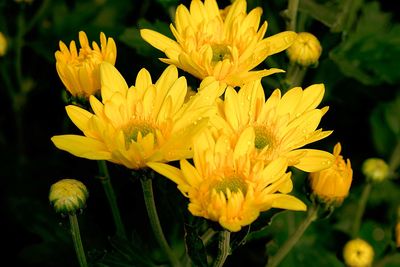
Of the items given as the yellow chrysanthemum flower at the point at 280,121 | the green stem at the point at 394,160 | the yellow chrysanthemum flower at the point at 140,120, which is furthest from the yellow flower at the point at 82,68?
the green stem at the point at 394,160

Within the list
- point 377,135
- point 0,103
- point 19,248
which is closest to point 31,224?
point 19,248

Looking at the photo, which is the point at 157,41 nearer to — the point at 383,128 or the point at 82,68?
the point at 82,68

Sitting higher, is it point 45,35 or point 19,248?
point 45,35

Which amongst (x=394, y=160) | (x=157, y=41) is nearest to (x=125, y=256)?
(x=157, y=41)

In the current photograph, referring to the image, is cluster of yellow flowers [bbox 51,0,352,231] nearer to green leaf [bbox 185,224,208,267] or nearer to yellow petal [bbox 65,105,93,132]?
yellow petal [bbox 65,105,93,132]

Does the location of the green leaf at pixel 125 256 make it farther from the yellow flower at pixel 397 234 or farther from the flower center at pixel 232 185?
the yellow flower at pixel 397 234

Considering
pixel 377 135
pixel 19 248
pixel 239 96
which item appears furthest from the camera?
pixel 377 135

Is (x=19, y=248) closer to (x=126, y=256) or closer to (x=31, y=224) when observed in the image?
(x=31, y=224)

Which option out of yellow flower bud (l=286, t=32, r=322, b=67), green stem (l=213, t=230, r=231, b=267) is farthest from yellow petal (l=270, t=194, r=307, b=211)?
yellow flower bud (l=286, t=32, r=322, b=67)
